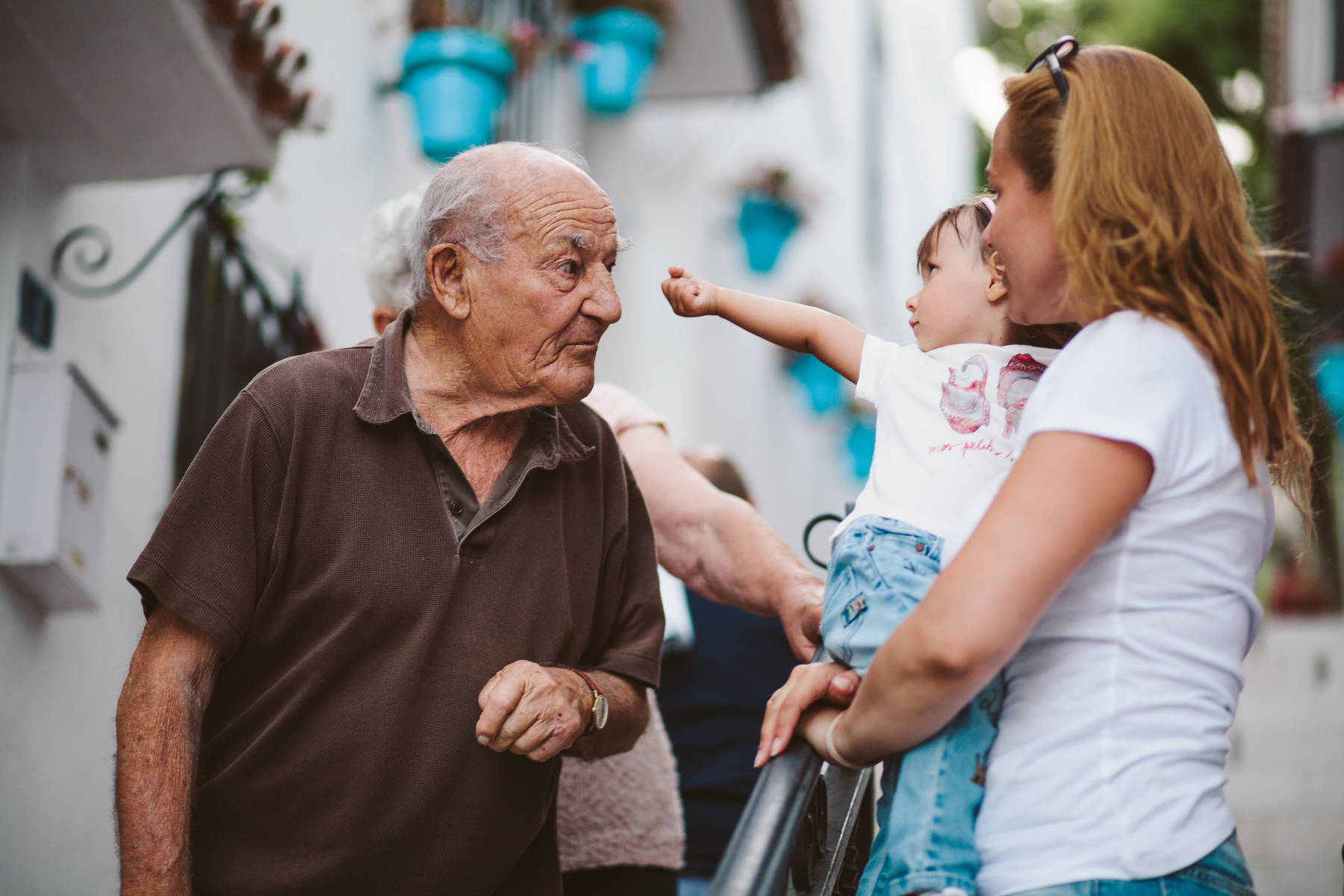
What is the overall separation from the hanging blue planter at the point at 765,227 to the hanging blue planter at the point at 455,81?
3084 millimetres

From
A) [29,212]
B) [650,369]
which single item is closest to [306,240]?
[29,212]

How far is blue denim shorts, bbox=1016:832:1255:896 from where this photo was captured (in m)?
1.44

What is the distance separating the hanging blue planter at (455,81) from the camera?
469 cm

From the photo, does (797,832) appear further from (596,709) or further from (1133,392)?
(1133,392)

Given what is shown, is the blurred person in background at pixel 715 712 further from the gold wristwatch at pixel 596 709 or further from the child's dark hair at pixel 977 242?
the child's dark hair at pixel 977 242

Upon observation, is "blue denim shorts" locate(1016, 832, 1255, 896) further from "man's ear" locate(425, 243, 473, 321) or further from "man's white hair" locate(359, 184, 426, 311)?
"man's white hair" locate(359, 184, 426, 311)

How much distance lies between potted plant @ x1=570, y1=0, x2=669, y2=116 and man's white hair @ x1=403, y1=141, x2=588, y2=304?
419 cm

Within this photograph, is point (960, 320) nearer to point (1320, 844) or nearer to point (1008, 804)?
point (1008, 804)

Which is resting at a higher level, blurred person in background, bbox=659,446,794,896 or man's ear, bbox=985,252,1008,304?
man's ear, bbox=985,252,1008,304

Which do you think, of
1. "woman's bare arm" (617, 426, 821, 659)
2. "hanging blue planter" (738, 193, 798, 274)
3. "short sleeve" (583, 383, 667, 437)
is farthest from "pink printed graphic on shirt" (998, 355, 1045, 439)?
"hanging blue planter" (738, 193, 798, 274)

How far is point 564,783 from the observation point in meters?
2.74

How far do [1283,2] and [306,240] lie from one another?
31.1 feet

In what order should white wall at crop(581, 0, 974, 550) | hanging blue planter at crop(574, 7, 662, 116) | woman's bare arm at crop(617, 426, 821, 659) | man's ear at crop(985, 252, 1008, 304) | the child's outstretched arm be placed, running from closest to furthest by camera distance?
man's ear at crop(985, 252, 1008, 304), the child's outstretched arm, woman's bare arm at crop(617, 426, 821, 659), hanging blue planter at crop(574, 7, 662, 116), white wall at crop(581, 0, 974, 550)

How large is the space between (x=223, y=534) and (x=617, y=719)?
29.8 inches
